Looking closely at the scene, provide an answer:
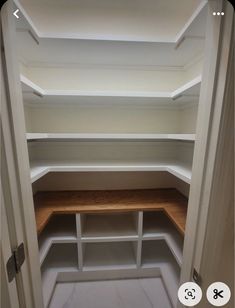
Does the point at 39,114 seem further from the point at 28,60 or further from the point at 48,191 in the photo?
the point at 48,191

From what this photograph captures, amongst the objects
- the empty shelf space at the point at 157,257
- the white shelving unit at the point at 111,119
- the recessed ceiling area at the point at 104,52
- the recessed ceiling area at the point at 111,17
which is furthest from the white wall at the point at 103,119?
the empty shelf space at the point at 157,257

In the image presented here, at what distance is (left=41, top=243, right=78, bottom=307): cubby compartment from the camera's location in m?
1.38

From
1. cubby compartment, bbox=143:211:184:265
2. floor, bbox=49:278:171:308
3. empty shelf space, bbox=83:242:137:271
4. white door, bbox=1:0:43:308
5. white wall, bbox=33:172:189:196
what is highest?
white door, bbox=1:0:43:308

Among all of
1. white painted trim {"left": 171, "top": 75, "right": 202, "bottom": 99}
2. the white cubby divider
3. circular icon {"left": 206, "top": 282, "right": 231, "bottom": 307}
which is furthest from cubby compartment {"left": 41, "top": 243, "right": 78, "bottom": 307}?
white painted trim {"left": 171, "top": 75, "right": 202, "bottom": 99}

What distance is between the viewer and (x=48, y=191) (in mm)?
1830

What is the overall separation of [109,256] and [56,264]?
0.51 m

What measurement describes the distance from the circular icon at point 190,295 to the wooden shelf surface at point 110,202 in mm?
585

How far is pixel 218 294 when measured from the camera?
463 millimetres

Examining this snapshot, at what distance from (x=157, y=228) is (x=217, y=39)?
1543mm

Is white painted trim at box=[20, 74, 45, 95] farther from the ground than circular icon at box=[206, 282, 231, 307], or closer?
farther from the ground

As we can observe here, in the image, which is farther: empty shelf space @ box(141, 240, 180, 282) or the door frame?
empty shelf space @ box(141, 240, 180, 282)

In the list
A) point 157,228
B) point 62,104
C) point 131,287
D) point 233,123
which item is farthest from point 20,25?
point 131,287

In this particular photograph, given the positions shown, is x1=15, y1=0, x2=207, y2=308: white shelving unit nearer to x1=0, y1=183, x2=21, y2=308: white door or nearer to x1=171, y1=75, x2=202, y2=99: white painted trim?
x1=171, y1=75, x2=202, y2=99: white painted trim

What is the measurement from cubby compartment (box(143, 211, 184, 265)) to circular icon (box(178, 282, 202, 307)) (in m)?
0.68
